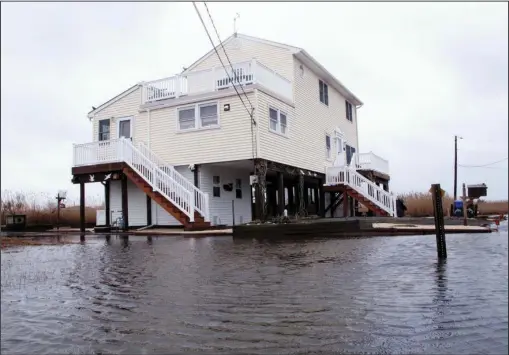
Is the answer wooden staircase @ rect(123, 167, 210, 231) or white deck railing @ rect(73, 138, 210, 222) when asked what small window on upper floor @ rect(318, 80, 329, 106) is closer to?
white deck railing @ rect(73, 138, 210, 222)

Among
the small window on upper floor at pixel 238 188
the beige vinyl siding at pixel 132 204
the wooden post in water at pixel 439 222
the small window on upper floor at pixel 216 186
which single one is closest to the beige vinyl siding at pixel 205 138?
the small window on upper floor at pixel 216 186

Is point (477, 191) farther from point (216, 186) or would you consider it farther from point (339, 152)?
point (216, 186)

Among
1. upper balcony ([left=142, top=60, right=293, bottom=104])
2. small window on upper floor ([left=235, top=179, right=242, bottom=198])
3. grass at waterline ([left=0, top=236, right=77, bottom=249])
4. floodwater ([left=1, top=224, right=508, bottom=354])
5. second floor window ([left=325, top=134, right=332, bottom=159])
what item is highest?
upper balcony ([left=142, top=60, right=293, bottom=104])

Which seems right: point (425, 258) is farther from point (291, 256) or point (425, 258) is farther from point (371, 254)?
point (291, 256)

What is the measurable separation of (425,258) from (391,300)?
3403 millimetres

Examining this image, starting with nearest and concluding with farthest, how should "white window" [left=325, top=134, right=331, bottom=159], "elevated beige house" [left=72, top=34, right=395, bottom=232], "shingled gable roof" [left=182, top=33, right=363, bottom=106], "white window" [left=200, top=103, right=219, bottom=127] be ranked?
"elevated beige house" [left=72, top=34, right=395, bottom=232] → "white window" [left=200, top=103, right=219, bottom=127] → "shingled gable roof" [left=182, top=33, right=363, bottom=106] → "white window" [left=325, top=134, right=331, bottom=159]

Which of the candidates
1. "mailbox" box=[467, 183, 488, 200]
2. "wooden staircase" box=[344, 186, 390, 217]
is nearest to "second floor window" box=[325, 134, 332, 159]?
"wooden staircase" box=[344, 186, 390, 217]

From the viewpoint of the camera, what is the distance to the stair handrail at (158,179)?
17.7 meters

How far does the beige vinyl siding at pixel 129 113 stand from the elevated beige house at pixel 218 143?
1.9 inches

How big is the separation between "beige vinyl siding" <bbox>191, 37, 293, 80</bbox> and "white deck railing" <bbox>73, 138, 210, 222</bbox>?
6.50 m

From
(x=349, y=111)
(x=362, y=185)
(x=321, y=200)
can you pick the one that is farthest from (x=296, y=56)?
(x=349, y=111)

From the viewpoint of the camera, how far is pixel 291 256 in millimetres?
8828

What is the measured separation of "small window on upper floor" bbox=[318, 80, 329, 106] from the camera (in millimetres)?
25125

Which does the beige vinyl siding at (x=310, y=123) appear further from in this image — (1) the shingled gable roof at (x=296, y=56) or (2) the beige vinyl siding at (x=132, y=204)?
(2) the beige vinyl siding at (x=132, y=204)
